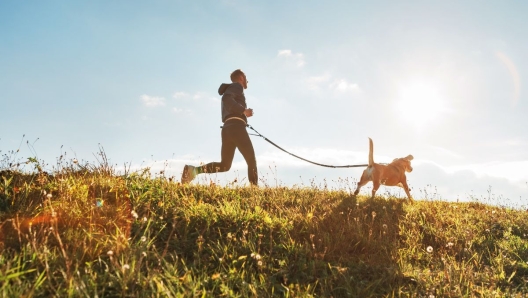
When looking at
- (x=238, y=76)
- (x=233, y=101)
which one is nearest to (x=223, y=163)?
(x=233, y=101)

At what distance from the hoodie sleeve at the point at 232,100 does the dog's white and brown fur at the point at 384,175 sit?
3.09m

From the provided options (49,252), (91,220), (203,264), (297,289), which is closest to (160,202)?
(91,220)

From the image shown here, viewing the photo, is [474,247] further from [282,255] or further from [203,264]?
[203,264]

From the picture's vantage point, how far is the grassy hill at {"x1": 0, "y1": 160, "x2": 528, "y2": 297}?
10.9ft

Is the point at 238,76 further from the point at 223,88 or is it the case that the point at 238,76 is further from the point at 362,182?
the point at 362,182

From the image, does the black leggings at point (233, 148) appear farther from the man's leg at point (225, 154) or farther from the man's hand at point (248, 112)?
the man's hand at point (248, 112)

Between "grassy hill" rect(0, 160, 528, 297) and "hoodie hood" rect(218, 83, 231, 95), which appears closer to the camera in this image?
"grassy hill" rect(0, 160, 528, 297)

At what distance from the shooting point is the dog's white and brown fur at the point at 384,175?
8.74 metres

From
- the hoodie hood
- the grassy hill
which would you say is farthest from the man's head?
the grassy hill

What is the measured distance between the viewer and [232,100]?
8.30 metres

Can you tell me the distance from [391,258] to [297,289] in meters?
1.65

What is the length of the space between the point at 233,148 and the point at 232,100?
3.49 feet

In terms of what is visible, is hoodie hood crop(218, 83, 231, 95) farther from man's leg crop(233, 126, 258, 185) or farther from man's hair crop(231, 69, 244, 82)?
man's leg crop(233, 126, 258, 185)

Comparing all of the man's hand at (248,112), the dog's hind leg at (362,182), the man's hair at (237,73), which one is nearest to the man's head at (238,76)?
the man's hair at (237,73)
